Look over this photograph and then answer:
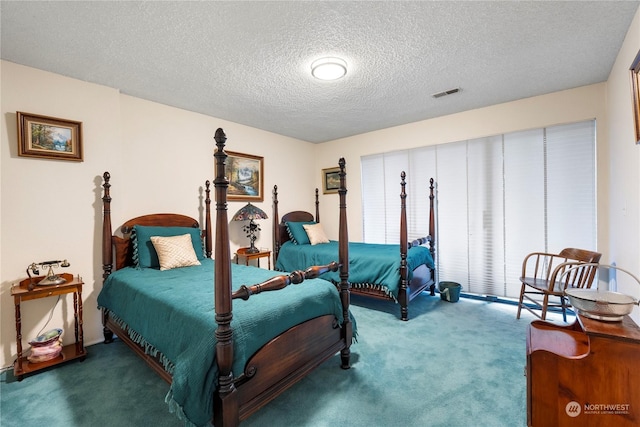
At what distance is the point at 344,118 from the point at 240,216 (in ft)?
6.50

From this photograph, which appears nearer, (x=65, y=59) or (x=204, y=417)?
(x=204, y=417)

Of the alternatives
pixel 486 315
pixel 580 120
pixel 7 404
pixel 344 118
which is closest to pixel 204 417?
pixel 7 404

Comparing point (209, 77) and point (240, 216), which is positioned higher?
point (209, 77)

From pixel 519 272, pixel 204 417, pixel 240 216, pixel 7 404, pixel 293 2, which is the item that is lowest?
pixel 7 404

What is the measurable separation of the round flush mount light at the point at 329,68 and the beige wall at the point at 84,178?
195 cm

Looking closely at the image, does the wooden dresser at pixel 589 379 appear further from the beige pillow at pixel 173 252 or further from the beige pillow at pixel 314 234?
the beige pillow at pixel 314 234

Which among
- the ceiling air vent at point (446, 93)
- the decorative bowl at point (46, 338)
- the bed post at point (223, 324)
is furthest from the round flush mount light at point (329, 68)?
the decorative bowl at point (46, 338)

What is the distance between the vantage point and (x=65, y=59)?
2.29 meters

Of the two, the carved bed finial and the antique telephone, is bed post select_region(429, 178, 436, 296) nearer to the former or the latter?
the carved bed finial

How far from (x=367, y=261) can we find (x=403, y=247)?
478mm

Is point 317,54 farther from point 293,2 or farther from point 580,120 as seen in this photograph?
point 580,120

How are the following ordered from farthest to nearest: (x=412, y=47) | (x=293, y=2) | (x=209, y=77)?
(x=209, y=77) → (x=412, y=47) → (x=293, y=2)

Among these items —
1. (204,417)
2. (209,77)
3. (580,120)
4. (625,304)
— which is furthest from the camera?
(580,120)

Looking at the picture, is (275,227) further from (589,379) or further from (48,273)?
(589,379)
